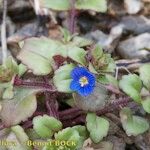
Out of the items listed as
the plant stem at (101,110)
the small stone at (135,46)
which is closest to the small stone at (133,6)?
the small stone at (135,46)

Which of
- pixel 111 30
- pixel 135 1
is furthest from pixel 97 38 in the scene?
pixel 135 1

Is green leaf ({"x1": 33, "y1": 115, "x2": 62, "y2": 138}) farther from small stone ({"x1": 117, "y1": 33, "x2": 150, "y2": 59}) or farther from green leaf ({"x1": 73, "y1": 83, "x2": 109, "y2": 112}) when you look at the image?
small stone ({"x1": 117, "y1": 33, "x2": 150, "y2": 59})

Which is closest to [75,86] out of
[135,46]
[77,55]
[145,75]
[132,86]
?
[77,55]

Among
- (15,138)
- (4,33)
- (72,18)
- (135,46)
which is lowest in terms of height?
(15,138)

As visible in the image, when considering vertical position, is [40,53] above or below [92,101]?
above

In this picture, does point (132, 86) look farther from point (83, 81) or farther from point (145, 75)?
point (83, 81)

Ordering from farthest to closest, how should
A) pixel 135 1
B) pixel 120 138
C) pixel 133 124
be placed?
pixel 135 1
pixel 120 138
pixel 133 124

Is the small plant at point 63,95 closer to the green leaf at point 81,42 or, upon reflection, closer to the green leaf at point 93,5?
the green leaf at point 81,42

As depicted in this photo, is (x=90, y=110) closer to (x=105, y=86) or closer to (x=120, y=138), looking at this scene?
(x=105, y=86)
